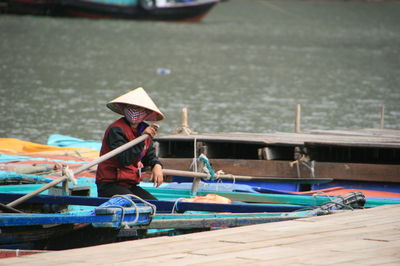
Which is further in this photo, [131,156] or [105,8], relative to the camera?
[105,8]

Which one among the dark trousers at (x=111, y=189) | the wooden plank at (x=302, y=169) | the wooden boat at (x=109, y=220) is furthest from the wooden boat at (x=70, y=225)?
the wooden plank at (x=302, y=169)

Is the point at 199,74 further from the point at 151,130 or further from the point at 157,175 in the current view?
the point at 151,130

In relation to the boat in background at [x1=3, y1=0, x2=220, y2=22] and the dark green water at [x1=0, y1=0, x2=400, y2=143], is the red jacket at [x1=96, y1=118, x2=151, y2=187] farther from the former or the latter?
the boat in background at [x1=3, y1=0, x2=220, y2=22]

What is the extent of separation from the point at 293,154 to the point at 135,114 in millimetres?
4204

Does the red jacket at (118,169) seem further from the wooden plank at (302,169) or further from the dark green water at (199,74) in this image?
the dark green water at (199,74)

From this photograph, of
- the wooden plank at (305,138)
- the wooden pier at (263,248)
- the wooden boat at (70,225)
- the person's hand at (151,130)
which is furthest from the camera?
the wooden plank at (305,138)

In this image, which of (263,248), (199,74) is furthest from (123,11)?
(263,248)

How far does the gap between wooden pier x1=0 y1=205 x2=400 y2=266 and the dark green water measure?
1261 cm

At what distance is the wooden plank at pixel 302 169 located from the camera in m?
10.4

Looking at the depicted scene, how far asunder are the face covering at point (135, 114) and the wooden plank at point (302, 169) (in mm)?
3552

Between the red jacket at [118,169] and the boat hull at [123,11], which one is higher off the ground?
the boat hull at [123,11]

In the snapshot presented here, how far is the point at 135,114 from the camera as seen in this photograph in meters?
7.48

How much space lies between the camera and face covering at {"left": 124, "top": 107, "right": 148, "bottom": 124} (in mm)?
7484

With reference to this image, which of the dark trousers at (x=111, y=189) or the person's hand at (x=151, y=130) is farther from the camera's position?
the dark trousers at (x=111, y=189)
